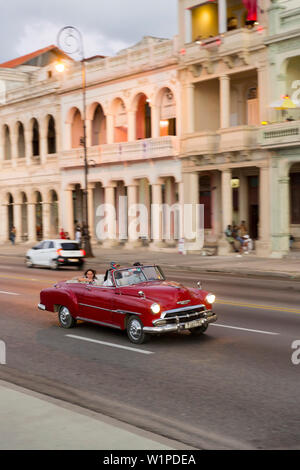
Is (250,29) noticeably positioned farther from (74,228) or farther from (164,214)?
(74,228)

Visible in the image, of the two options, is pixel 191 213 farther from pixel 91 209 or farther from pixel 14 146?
pixel 14 146

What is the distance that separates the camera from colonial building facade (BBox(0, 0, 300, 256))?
105ft

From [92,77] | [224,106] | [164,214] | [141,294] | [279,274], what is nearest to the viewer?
[141,294]

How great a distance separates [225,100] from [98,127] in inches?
566

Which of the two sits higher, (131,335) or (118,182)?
(118,182)

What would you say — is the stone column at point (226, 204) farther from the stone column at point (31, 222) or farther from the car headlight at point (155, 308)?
the car headlight at point (155, 308)

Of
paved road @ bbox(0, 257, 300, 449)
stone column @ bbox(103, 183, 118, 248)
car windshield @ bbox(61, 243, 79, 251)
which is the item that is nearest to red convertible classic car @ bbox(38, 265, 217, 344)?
paved road @ bbox(0, 257, 300, 449)

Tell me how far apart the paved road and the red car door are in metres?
0.39

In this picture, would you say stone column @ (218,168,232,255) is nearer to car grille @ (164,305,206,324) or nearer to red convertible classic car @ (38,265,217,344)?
red convertible classic car @ (38,265,217,344)

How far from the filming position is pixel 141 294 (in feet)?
36.9

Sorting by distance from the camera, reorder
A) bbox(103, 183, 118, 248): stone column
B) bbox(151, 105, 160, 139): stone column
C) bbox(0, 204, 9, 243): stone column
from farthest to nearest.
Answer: bbox(0, 204, 9, 243): stone column
bbox(103, 183, 118, 248): stone column
bbox(151, 105, 160, 139): stone column

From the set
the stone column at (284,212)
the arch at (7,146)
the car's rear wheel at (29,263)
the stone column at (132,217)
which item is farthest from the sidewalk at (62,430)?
the arch at (7,146)

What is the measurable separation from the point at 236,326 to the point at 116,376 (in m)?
4.08
